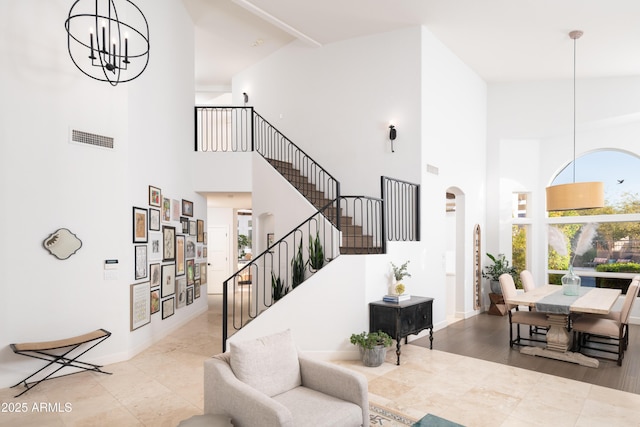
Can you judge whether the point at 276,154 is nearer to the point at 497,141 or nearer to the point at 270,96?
the point at 270,96

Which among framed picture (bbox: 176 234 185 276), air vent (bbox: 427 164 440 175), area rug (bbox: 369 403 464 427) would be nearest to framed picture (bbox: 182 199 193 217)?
framed picture (bbox: 176 234 185 276)

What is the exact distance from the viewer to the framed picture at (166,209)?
21.9 ft

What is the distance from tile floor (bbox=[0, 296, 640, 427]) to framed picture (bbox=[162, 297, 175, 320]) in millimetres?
1357

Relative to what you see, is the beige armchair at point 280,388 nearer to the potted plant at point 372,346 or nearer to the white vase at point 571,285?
the potted plant at point 372,346

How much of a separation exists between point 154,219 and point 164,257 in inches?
30.0

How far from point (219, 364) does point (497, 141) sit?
816 centimetres

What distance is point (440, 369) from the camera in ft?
16.4

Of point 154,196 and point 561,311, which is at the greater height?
point 154,196

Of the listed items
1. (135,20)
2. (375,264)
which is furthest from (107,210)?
(375,264)

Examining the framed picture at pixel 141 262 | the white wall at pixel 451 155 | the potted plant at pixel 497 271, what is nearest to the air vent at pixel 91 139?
the framed picture at pixel 141 262

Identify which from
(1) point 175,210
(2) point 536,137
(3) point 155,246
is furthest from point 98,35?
(2) point 536,137

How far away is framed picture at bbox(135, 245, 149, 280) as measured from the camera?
575 centimetres

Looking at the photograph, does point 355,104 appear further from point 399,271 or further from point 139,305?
point 139,305

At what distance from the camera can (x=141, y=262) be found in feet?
19.2
